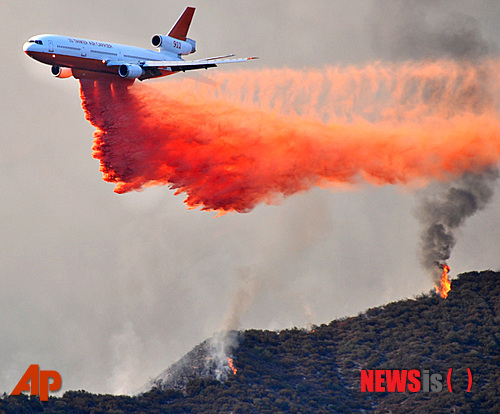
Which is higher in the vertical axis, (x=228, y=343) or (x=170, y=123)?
(x=170, y=123)

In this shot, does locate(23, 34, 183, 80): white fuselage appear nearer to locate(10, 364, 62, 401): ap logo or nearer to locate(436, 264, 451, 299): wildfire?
locate(10, 364, 62, 401): ap logo

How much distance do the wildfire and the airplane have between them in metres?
39.1

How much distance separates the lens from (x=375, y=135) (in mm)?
68500

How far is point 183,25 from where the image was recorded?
233 ft

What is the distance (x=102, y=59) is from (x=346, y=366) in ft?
144

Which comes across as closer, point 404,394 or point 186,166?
point 186,166

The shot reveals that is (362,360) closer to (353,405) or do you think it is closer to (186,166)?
(353,405)

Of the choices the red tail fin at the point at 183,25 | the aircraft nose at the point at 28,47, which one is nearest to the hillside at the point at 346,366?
the aircraft nose at the point at 28,47

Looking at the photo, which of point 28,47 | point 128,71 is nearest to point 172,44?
point 128,71

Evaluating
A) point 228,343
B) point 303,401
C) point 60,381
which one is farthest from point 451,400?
point 60,381

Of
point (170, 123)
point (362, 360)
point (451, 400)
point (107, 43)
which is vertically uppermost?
point (107, 43)

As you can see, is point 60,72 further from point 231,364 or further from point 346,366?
point 346,366

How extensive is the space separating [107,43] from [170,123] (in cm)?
640

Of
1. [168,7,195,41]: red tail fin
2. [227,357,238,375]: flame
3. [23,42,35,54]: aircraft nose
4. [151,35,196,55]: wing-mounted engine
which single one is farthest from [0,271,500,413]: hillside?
[168,7,195,41]: red tail fin
